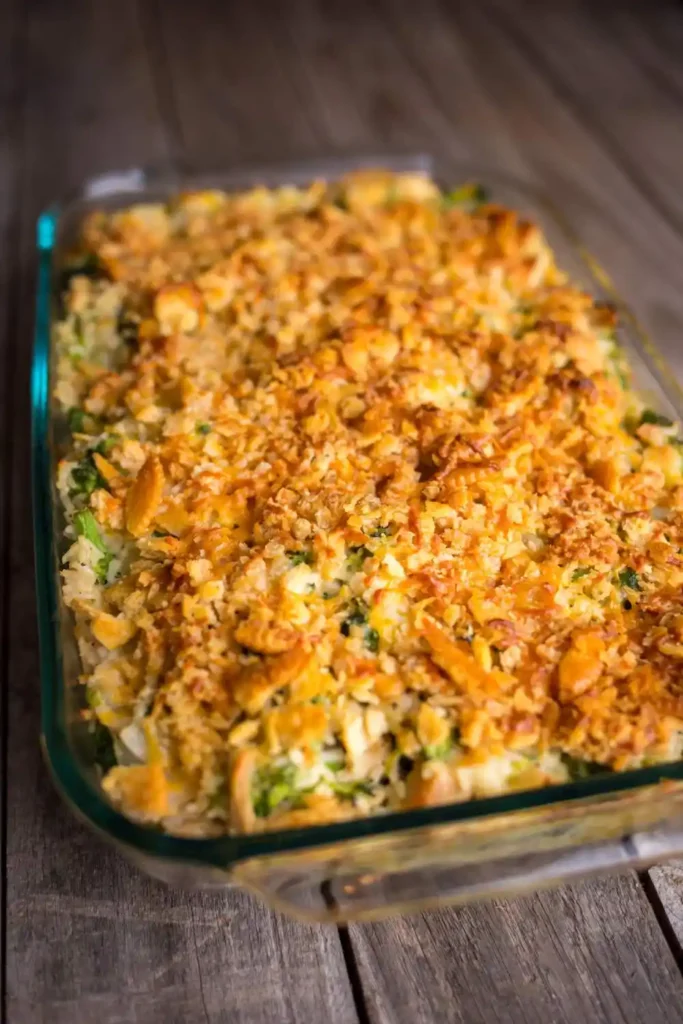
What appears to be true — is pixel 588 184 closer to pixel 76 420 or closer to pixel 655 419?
pixel 655 419

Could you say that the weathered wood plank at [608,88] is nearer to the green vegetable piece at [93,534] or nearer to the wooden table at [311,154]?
the wooden table at [311,154]

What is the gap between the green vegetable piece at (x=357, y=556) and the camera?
4.08 feet

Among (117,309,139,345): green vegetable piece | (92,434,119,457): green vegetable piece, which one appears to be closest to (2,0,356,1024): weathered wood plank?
(92,434,119,457): green vegetable piece

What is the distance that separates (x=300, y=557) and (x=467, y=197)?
3.41ft

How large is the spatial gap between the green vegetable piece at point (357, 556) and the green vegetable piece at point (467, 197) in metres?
0.98

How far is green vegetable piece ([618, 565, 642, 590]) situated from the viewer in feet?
4.15

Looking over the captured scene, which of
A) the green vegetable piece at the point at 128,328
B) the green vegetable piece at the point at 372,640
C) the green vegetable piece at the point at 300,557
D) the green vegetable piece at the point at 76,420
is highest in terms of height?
the green vegetable piece at the point at 128,328

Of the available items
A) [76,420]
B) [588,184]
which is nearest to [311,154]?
[588,184]

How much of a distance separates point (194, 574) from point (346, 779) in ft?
1.04

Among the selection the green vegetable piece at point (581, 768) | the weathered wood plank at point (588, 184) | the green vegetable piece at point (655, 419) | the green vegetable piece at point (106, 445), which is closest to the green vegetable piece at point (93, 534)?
the green vegetable piece at point (106, 445)

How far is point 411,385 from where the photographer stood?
4.88 ft

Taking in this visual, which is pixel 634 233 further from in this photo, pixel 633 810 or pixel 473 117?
pixel 633 810

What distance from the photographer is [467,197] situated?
197 cm

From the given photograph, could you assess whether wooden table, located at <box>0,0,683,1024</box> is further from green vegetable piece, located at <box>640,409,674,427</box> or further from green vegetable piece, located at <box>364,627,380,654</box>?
green vegetable piece, located at <box>640,409,674,427</box>
